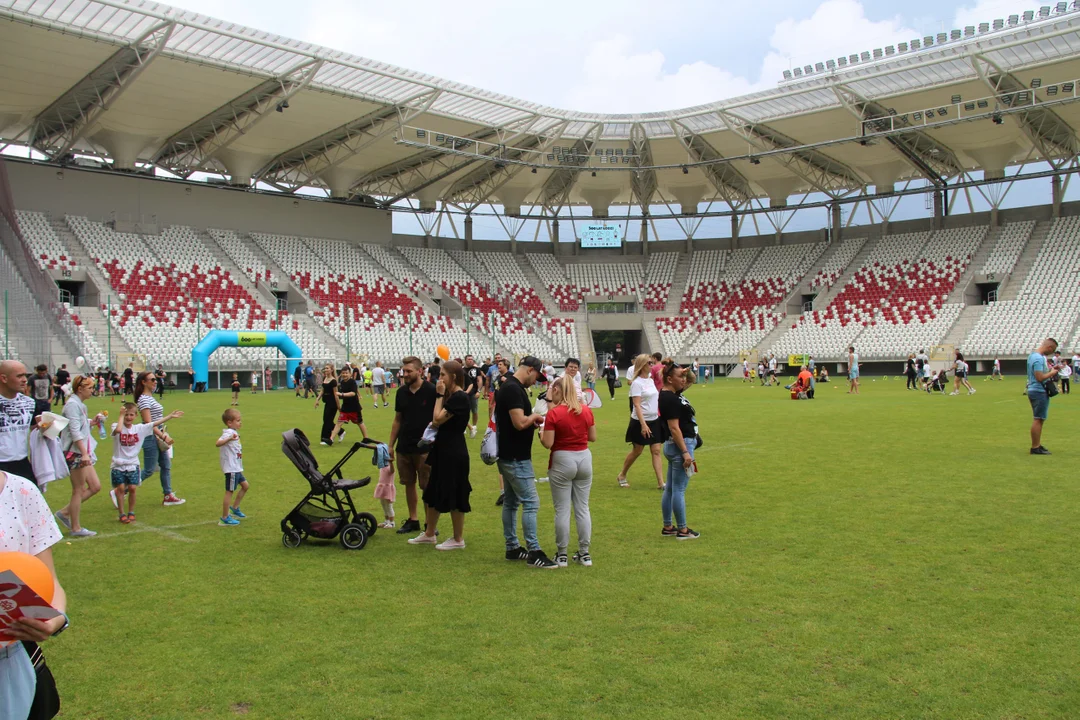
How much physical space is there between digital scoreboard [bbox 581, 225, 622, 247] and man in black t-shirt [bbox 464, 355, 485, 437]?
40300mm

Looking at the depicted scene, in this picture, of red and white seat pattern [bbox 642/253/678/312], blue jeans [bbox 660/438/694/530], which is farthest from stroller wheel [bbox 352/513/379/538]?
red and white seat pattern [bbox 642/253/678/312]

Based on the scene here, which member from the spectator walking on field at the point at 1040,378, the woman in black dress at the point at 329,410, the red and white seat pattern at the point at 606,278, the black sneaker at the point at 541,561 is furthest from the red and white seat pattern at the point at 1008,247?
the black sneaker at the point at 541,561

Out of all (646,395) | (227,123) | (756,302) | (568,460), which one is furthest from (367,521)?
(756,302)

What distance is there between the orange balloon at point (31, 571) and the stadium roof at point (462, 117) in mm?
29370

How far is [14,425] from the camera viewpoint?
19.7 ft

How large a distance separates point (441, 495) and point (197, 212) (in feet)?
149

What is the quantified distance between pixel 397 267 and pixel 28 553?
5186 centimetres

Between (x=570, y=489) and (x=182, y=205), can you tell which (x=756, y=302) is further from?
(x=570, y=489)

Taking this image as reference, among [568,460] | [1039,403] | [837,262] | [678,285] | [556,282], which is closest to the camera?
[568,460]

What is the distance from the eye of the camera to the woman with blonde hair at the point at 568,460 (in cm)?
662

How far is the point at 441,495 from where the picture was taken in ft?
23.6

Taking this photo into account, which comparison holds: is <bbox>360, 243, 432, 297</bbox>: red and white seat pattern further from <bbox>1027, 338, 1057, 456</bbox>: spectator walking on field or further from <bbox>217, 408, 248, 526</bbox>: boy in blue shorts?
<bbox>217, 408, 248, 526</bbox>: boy in blue shorts

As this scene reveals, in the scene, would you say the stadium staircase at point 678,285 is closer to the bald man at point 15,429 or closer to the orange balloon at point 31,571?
the bald man at point 15,429

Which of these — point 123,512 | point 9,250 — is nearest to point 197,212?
point 9,250
